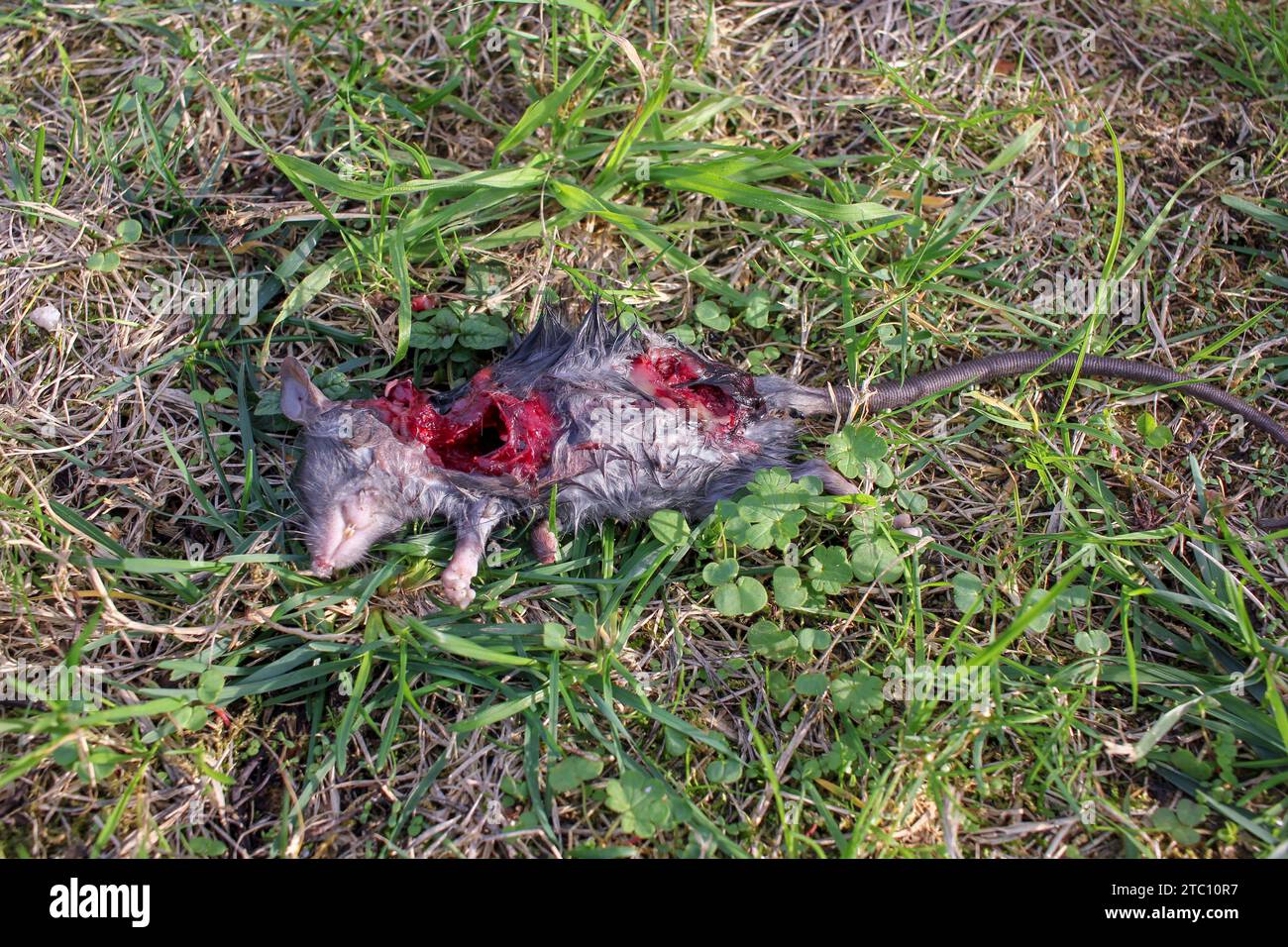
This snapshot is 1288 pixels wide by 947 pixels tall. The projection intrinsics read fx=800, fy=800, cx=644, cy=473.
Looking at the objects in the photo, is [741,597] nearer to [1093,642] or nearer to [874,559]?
[874,559]

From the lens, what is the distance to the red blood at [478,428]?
3.00 m

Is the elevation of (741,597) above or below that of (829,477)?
below

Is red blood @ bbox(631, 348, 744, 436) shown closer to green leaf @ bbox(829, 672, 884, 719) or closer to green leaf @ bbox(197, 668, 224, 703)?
green leaf @ bbox(829, 672, 884, 719)

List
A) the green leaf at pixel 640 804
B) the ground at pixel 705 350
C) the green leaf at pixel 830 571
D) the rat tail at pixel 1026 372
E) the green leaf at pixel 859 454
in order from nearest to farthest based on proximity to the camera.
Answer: the green leaf at pixel 640 804, the ground at pixel 705 350, the green leaf at pixel 830 571, the green leaf at pixel 859 454, the rat tail at pixel 1026 372

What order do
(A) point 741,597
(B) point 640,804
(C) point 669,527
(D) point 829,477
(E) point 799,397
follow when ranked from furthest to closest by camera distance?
(E) point 799,397, (D) point 829,477, (C) point 669,527, (A) point 741,597, (B) point 640,804

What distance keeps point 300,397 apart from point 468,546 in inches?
32.5

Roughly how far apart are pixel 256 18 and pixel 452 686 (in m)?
3.10

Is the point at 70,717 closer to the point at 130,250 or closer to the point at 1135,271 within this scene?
the point at 130,250

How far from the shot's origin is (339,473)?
2926 millimetres

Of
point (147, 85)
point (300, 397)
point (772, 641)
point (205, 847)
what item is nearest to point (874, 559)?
point (772, 641)

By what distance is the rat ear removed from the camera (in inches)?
114

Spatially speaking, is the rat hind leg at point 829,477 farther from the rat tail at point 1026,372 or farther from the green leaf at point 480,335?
the green leaf at point 480,335

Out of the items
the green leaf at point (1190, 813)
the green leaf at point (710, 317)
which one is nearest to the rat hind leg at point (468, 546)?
the green leaf at point (710, 317)

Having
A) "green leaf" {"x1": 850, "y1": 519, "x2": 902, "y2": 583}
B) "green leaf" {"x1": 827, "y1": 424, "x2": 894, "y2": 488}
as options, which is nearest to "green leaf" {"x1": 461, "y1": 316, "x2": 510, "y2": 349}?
"green leaf" {"x1": 827, "y1": 424, "x2": 894, "y2": 488}
